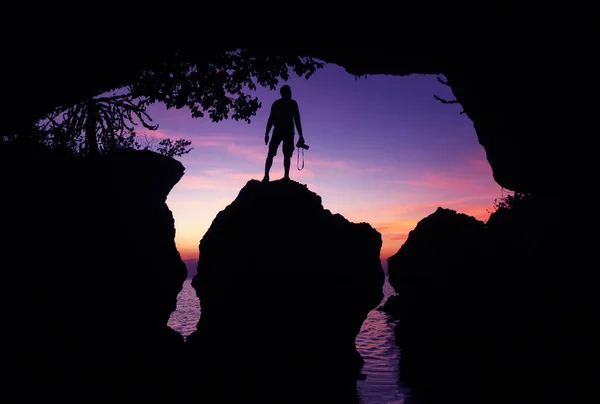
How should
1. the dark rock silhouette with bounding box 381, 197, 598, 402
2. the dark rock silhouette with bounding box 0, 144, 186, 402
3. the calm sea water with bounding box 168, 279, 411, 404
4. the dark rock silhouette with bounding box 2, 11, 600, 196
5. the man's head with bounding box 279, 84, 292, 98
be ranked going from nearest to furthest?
the dark rock silhouette with bounding box 2, 11, 600, 196
the dark rock silhouette with bounding box 0, 144, 186, 402
the dark rock silhouette with bounding box 381, 197, 598, 402
the man's head with bounding box 279, 84, 292, 98
the calm sea water with bounding box 168, 279, 411, 404

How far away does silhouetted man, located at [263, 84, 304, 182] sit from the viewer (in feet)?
36.4

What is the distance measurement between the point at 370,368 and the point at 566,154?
1888 centimetres

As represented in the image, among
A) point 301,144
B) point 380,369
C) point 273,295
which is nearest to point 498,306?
point 380,369

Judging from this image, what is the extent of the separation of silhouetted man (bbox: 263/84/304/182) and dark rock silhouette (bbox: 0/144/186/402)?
3648 millimetres

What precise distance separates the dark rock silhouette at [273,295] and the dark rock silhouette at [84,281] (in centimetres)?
246

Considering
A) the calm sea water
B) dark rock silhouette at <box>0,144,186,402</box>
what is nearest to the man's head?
dark rock silhouette at <box>0,144,186,402</box>

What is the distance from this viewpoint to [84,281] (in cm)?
721

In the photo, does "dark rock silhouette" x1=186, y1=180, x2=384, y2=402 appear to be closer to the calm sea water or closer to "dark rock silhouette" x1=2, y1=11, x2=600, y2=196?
the calm sea water

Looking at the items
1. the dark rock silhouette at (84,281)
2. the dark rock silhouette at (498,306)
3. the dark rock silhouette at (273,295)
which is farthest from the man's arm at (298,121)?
the dark rock silhouette at (498,306)

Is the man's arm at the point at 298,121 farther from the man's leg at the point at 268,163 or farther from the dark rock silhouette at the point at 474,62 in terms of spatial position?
the dark rock silhouette at the point at 474,62

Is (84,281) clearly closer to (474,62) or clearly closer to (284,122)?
(284,122)

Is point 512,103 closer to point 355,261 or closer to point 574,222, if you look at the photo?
point 574,222

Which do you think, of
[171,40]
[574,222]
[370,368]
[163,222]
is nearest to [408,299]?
[370,368]

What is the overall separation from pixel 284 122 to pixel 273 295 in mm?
5475
